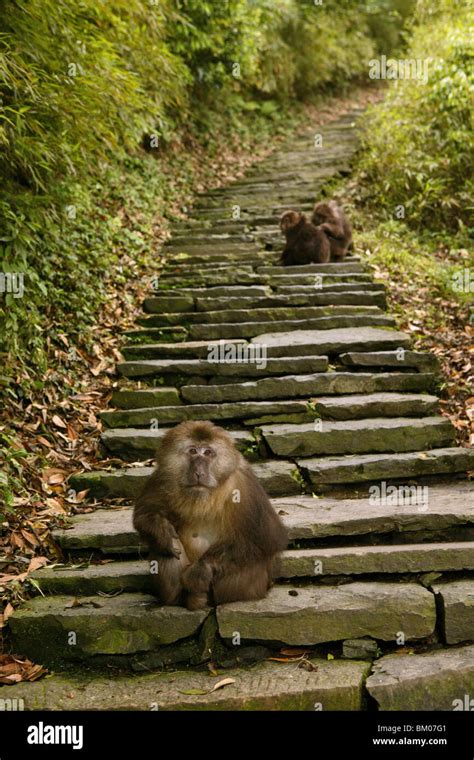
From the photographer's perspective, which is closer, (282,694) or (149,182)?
(282,694)

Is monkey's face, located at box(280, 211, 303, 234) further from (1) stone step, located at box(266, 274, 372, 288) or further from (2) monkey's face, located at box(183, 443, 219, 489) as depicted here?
(2) monkey's face, located at box(183, 443, 219, 489)

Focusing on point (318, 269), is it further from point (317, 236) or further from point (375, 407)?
point (375, 407)

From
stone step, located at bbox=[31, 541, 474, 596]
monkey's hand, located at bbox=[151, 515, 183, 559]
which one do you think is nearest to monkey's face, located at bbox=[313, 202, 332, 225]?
stone step, located at bbox=[31, 541, 474, 596]

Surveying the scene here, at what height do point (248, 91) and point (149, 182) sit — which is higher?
point (248, 91)

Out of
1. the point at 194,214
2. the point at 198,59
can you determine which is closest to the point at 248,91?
the point at 198,59

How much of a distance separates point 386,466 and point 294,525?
98cm

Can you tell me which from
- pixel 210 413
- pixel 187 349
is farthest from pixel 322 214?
pixel 210 413

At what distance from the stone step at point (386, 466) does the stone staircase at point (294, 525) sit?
1 cm

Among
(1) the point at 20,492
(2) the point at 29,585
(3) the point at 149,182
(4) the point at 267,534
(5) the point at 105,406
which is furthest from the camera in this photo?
(3) the point at 149,182

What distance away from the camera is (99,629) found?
12.4ft

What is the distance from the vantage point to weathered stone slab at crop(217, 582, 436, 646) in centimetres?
375

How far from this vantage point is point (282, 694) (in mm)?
3402

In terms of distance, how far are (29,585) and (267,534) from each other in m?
1.39

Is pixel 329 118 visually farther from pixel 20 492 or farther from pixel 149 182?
pixel 20 492
